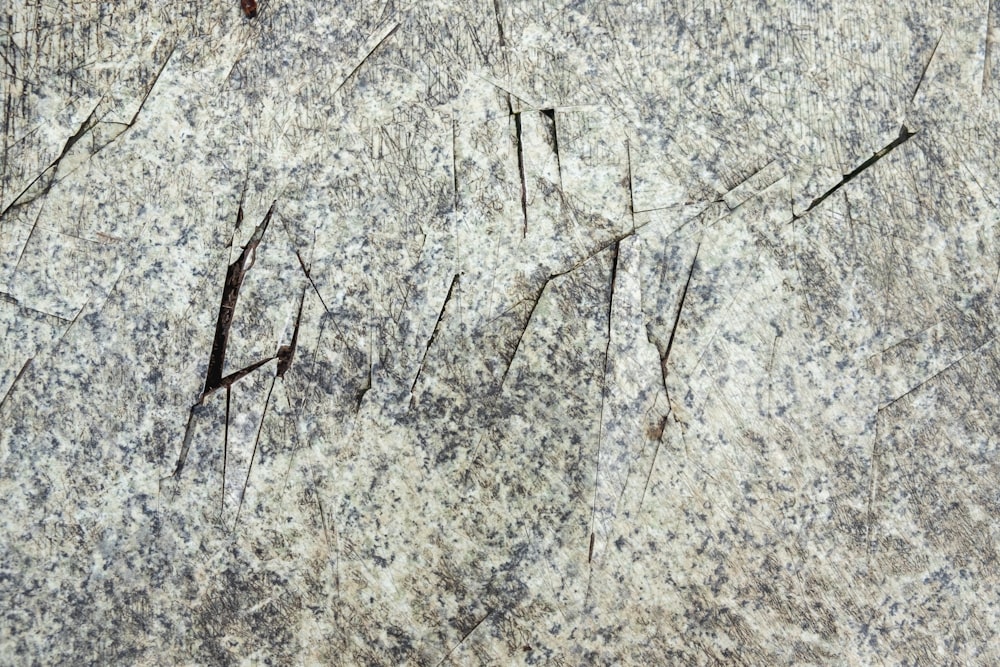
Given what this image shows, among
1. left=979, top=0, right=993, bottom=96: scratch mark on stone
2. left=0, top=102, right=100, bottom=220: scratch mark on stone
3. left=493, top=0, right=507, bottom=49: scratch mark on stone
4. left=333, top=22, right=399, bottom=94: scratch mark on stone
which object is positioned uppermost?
left=0, top=102, right=100, bottom=220: scratch mark on stone

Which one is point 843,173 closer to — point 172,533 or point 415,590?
point 415,590

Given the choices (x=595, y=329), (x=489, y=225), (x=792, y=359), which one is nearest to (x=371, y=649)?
(x=595, y=329)

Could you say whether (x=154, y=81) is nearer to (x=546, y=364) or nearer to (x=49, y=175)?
(x=49, y=175)

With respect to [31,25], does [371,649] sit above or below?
below

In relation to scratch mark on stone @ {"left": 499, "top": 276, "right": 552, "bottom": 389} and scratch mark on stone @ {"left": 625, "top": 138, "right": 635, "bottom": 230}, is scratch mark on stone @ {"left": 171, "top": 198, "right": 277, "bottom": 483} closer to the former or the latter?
scratch mark on stone @ {"left": 499, "top": 276, "right": 552, "bottom": 389}

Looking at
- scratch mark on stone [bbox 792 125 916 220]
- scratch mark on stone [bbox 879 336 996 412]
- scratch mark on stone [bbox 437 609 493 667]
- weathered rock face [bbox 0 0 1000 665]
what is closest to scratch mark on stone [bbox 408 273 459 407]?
weathered rock face [bbox 0 0 1000 665]

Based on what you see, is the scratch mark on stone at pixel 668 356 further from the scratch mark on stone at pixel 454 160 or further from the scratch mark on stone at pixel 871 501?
the scratch mark on stone at pixel 454 160

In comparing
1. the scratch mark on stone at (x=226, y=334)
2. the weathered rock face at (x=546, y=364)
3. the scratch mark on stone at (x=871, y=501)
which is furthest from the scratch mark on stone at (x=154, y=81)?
the scratch mark on stone at (x=871, y=501)
